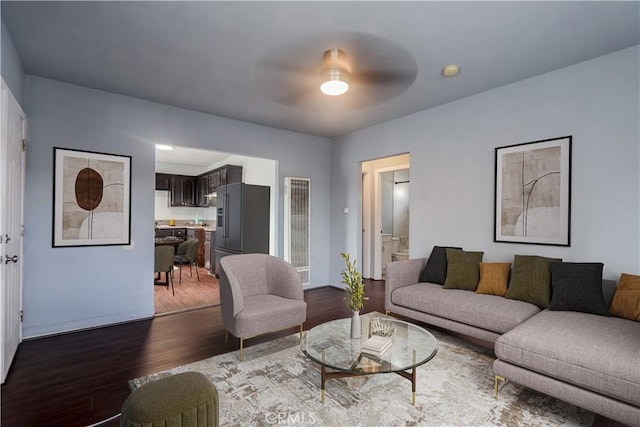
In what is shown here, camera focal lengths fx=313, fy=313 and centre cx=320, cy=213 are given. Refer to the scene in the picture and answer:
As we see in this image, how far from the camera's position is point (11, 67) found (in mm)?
2521

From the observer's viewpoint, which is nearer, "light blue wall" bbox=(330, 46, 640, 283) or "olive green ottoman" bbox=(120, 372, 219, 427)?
"olive green ottoman" bbox=(120, 372, 219, 427)

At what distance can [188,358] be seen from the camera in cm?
273

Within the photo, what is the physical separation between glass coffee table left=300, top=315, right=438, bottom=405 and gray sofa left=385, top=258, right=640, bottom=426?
21.7 inches

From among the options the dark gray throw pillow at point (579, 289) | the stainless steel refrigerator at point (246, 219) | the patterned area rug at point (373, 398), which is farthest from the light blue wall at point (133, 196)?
the dark gray throw pillow at point (579, 289)

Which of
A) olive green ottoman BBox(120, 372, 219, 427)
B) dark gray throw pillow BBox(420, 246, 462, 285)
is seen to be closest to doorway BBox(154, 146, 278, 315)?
dark gray throw pillow BBox(420, 246, 462, 285)

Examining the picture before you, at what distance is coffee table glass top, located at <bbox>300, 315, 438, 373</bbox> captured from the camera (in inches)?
76.9

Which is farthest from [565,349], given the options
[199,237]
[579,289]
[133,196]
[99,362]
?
[199,237]

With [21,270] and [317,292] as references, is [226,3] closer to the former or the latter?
[21,270]

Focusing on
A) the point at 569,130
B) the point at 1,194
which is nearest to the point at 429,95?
the point at 569,130

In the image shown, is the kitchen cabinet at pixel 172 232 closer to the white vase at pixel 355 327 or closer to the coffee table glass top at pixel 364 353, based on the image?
the coffee table glass top at pixel 364 353

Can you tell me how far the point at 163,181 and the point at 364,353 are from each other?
7956 millimetres

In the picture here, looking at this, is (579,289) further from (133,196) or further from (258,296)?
(133,196)

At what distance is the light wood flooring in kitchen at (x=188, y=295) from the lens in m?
4.27

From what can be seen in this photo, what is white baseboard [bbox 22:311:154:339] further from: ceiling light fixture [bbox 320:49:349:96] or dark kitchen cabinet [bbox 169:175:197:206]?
dark kitchen cabinet [bbox 169:175:197:206]
